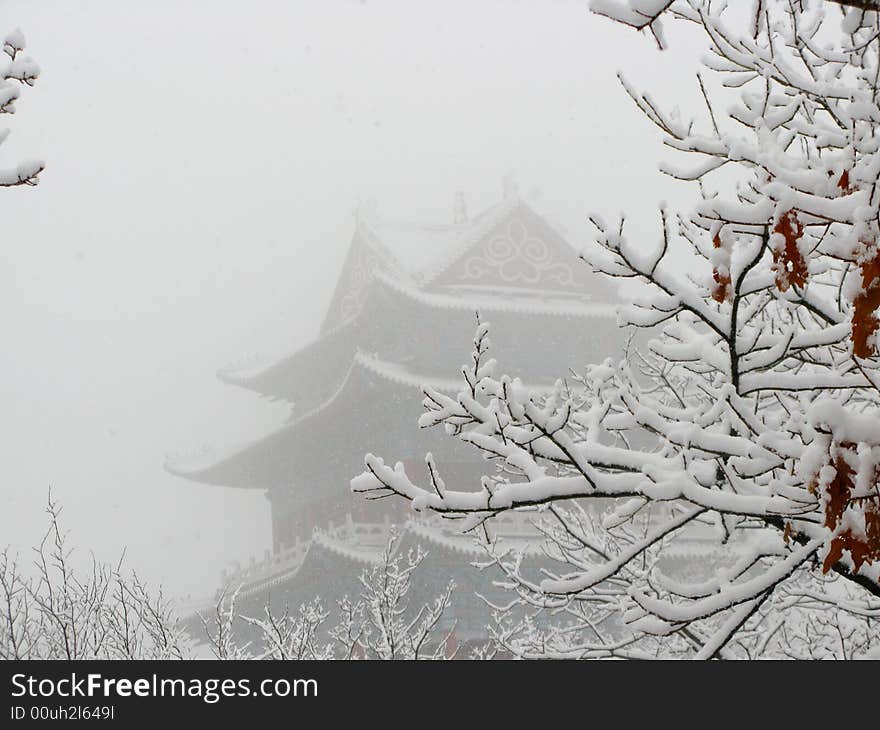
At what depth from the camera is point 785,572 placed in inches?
117

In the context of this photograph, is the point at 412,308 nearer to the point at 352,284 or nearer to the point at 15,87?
the point at 352,284

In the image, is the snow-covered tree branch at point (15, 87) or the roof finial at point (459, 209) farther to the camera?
the roof finial at point (459, 209)

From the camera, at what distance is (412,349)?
18938 millimetres

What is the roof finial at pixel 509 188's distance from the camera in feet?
61.0

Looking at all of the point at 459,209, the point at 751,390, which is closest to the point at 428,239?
the point at 459,209

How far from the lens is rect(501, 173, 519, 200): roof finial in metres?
18.6

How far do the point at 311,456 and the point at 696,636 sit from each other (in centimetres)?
1546

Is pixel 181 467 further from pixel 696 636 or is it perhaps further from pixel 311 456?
pixel 696 636

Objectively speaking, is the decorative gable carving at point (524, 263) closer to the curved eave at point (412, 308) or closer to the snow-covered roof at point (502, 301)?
the snow-covered roof at point (502, 301)

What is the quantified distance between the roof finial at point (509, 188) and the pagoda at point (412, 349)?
29 mm

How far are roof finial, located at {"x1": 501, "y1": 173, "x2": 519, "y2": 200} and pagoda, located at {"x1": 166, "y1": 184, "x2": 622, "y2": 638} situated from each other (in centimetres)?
3

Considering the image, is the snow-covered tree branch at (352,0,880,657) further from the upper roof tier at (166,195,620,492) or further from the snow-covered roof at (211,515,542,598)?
the upper roof tier at (166,195,620,492)

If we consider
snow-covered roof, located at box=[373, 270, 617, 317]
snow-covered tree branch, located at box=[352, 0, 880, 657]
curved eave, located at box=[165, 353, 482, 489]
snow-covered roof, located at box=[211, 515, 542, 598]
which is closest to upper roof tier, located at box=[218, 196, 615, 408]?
snow-covered roof, located at box=[373, 270, 617, 317]

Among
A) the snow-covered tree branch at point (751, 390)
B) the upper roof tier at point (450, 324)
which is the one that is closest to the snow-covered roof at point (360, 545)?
the upper roof tier at point (450, 324)
